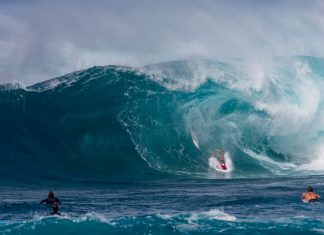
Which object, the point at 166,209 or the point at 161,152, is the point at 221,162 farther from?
the point at 166,209

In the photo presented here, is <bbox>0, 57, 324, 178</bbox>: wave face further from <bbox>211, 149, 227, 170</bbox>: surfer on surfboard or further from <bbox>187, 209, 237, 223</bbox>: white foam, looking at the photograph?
<bbox>187, 209, 237, 223</bbox>: white foam

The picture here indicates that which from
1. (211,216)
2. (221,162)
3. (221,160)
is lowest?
(211,216)

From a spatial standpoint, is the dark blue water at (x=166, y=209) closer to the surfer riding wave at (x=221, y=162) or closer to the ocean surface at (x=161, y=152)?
the ocean surface at (x=161, y=152)

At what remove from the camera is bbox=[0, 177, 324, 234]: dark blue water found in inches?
455

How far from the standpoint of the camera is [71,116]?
96.3 feet

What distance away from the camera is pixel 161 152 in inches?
1088

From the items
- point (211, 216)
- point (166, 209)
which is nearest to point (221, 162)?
point (166, 209)

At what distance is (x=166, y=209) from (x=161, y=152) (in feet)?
43.2

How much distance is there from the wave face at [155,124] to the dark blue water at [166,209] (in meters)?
4.68

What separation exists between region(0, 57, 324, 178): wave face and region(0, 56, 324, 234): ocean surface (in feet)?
0.24

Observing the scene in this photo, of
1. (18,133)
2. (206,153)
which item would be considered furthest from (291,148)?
(18,133)

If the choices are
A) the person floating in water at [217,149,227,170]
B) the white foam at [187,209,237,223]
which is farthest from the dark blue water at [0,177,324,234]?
the person floating in water at [217,149,227,170]

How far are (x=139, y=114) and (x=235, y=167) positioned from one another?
674 centimetres

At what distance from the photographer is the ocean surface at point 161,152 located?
12828 millimetres
